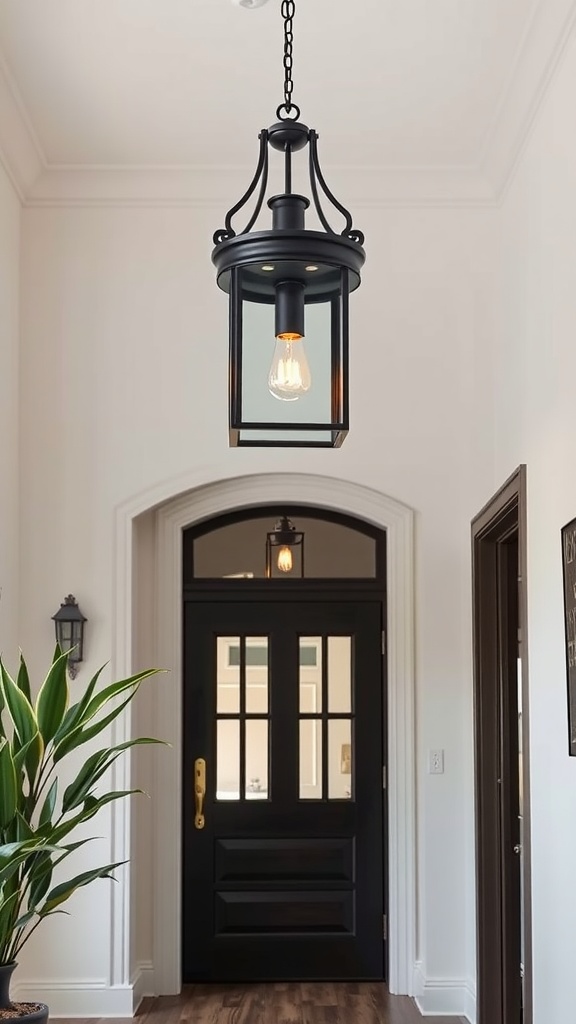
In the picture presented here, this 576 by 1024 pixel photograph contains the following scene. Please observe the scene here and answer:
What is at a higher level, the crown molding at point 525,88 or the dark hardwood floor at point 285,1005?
the crown molding at point 525,88

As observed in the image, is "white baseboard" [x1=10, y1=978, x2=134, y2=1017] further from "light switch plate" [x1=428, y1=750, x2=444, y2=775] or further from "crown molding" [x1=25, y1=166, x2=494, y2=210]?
"crown molding" [x1=25, y1=166, x2=494, y2=210]

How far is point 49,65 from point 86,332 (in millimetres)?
1246

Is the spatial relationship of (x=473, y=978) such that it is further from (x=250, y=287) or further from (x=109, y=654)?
(x=250, y=287)

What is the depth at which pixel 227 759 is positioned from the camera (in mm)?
5539

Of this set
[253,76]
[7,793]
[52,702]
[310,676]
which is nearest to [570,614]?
[52,702]

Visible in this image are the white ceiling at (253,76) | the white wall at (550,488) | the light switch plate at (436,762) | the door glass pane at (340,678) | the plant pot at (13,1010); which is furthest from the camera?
the door glass pane at (340,678)

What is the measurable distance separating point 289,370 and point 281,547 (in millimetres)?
3288

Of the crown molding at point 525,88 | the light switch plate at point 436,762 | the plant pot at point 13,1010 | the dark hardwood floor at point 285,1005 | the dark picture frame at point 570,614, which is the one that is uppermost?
the crown molding at point 525,88

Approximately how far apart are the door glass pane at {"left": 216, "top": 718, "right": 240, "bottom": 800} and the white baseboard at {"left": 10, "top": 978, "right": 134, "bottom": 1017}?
94 centimetres

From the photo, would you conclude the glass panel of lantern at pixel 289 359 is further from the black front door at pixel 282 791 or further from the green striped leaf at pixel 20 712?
the black front door at pixel 282 791

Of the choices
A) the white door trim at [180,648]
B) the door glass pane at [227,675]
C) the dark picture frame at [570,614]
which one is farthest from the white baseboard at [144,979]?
the dark picture frame at [570,614]

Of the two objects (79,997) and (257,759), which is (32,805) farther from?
(257,759)

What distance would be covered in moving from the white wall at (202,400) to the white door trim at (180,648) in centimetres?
8

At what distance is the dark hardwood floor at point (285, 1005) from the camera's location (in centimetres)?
490
